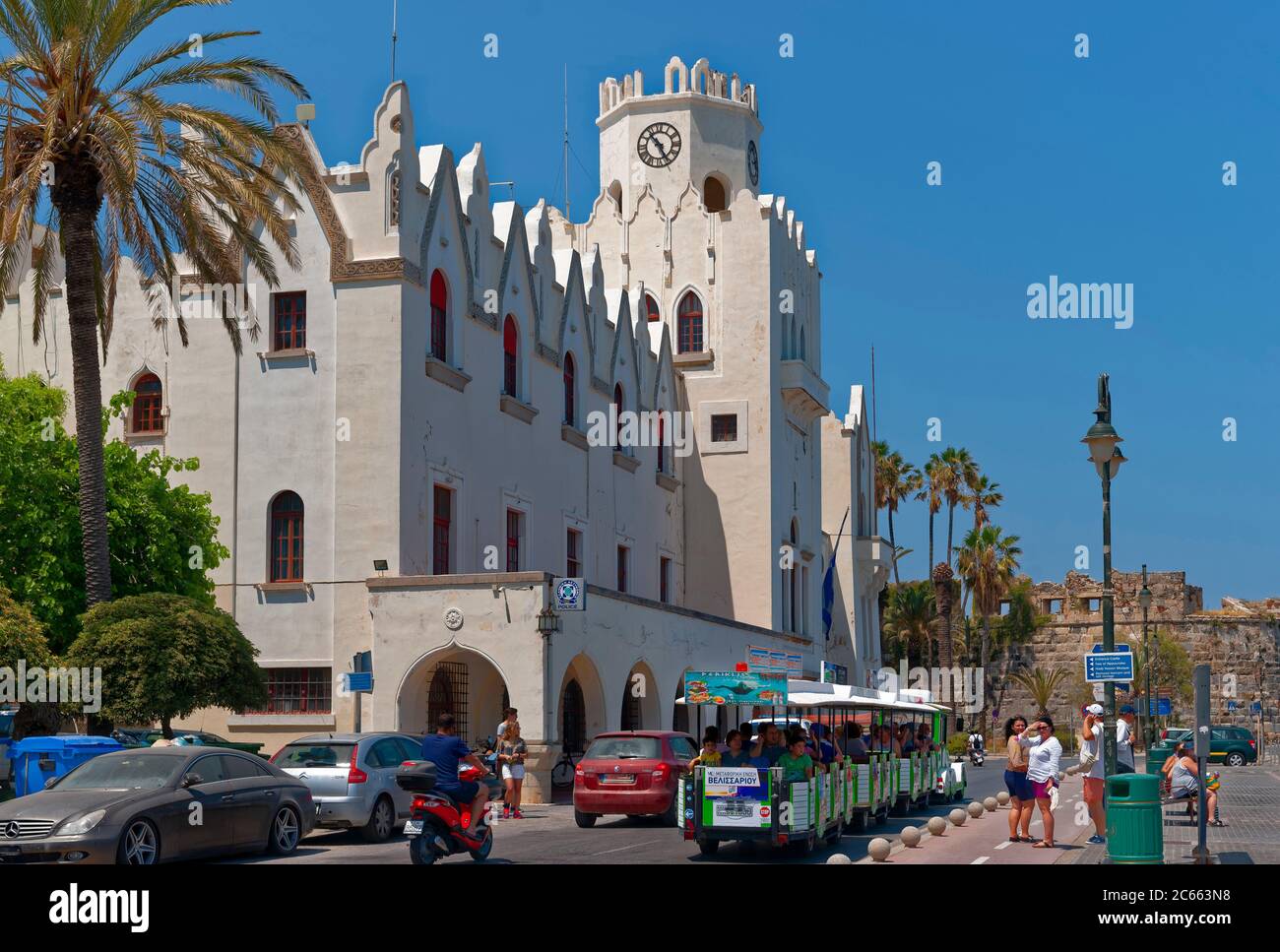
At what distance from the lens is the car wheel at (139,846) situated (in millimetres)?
16188

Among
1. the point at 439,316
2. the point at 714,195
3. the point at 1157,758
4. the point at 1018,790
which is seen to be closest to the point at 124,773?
the point at 1018,790

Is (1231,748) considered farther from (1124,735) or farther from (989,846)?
(989,846)

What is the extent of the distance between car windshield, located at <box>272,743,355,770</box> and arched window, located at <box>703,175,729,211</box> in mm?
37561

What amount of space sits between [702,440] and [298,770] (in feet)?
104

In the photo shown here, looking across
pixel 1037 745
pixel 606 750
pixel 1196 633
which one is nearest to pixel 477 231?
pixel 606 750

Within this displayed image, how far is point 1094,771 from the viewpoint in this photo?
21000mm

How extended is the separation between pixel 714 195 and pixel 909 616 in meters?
34.5

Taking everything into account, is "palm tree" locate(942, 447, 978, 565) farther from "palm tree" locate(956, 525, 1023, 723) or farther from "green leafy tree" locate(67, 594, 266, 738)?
"green leafy tree" locate(67, 594, 266, 738)

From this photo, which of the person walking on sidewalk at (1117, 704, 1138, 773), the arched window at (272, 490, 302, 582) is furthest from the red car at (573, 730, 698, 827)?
the arched window at (272, 490, 302, 582)

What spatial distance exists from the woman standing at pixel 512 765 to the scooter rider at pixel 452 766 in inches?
388

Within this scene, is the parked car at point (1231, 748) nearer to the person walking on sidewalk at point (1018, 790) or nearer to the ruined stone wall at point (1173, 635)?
the ruined stone wall at point (1173, 635)

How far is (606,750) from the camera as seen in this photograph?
84.0ft

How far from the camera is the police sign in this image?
31.9 meters

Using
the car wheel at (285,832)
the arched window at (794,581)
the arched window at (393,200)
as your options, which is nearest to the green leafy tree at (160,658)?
the car wheel at (285,832)
